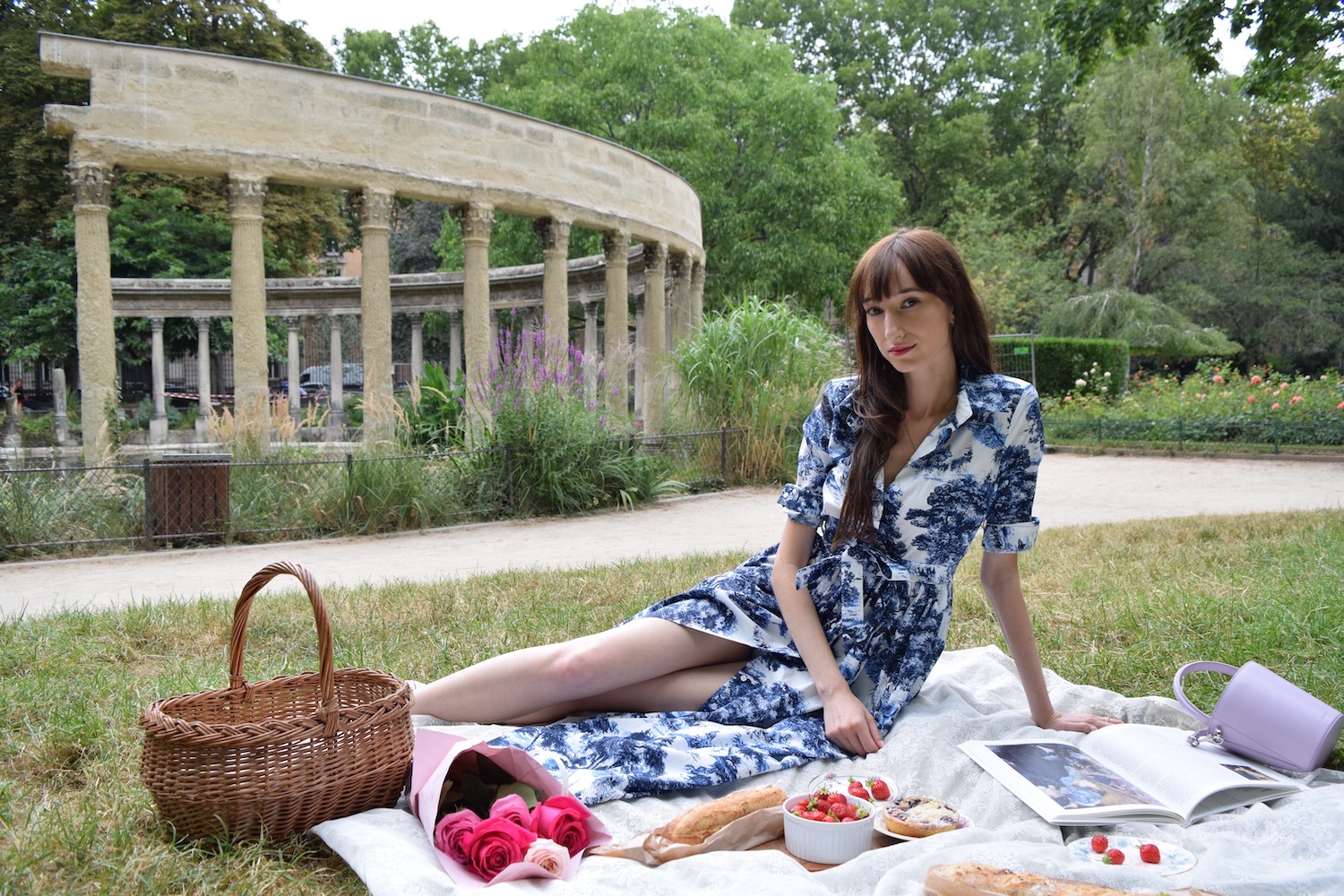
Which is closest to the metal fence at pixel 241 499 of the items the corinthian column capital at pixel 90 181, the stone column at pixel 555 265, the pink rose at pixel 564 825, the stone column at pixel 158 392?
the corinthian column capital at pixel 90 181

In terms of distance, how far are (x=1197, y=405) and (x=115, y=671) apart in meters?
18.1

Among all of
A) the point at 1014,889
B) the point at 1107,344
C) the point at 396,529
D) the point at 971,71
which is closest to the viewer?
the point at 1014,889

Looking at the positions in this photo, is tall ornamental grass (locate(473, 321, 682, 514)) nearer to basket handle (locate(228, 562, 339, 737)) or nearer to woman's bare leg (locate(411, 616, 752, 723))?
woman's bare leg (locate(411, 616, 752, 723))

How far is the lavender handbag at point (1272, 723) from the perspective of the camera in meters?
2.88

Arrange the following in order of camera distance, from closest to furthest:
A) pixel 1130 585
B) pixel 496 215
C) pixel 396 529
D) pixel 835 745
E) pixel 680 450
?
1. pixel 835 745
2. pixel 1130 585
3. pixel 396 529
4. pixel 680 450
5. pixel 496 215

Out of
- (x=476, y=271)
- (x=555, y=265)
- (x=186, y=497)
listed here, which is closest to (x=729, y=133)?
(x=555, y=265)

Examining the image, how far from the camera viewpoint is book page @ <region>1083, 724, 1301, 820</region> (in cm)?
276

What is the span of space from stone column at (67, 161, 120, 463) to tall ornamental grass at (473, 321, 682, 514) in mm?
Result: 5739

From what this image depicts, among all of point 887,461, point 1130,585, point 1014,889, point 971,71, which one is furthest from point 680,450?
point 971,71

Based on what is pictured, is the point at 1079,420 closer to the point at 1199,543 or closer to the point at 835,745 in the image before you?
the point at 1199,543

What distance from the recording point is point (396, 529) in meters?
9.84

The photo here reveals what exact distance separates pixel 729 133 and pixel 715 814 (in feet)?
84.1

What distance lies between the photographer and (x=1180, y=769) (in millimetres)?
2850

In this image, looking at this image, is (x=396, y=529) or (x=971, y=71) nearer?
(x=396, y=529)
